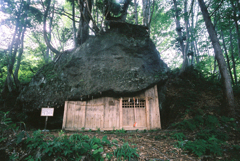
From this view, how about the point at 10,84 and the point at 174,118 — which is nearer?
the point at 174,118

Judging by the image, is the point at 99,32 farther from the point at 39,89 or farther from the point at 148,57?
the point at 39,89

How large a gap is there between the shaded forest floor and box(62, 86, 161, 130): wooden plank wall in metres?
0.84

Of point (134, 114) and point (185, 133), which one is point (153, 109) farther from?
point (185, 133)

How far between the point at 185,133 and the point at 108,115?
4.75 metres

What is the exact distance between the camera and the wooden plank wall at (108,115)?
27.6 ft

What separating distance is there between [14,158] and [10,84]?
33.2 feet

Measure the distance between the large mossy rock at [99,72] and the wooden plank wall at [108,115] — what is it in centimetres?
57

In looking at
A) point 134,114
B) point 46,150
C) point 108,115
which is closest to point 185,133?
point 134,114

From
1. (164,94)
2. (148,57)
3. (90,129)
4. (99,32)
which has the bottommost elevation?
(90,129)

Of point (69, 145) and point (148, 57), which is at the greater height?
point (148, 57)

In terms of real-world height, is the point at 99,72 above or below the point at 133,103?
above

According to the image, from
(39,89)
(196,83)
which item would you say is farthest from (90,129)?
(196,83)

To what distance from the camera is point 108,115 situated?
8656 millimetres

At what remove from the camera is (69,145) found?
314 centimetres
